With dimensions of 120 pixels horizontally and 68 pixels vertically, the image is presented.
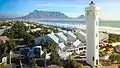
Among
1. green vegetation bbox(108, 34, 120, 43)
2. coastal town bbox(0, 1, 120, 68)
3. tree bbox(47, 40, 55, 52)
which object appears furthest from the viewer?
green vegetation bbox(108, 34, 120, 43)

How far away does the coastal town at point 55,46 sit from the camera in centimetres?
270

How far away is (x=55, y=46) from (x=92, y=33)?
0.41 m

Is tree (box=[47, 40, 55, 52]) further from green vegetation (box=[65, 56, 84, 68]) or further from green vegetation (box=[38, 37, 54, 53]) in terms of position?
green vegetation (box=[65, 56, 84, 68])

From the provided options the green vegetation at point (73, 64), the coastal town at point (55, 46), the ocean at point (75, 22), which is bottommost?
the green vegetation at point (73, 64)

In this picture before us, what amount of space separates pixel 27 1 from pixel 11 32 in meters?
0.36

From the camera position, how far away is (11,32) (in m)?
2.97

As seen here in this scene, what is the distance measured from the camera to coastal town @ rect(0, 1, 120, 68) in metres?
2.70

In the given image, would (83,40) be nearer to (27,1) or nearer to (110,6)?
(110,6)

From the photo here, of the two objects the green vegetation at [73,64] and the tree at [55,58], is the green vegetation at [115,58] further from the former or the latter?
A: the tree at [55,58]

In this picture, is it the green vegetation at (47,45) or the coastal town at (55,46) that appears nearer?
the coastal town at (55,46)

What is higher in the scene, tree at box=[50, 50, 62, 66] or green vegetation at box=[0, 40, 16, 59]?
green vegetation at box=[0, 40, 16, 59]

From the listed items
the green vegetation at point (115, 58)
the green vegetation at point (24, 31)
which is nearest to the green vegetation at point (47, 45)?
the green vegetation at point (24, 31)

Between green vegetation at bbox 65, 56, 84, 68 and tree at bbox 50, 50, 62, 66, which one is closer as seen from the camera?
green vegetation at bbox 65, 56, 84, 68

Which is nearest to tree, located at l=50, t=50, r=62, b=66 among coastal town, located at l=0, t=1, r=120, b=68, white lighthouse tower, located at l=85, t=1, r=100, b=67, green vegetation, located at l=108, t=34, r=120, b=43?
coastal town, located at l=0, t=1, r=120, b=68
